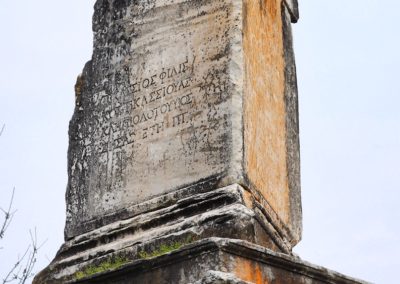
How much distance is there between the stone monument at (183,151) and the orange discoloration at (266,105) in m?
0.01

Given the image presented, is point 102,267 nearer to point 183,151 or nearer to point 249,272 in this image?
point 183,151

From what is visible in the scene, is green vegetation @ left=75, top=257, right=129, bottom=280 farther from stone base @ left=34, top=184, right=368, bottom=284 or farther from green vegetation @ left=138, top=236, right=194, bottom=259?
green vegetation @ left=138, top=236, right=194, bottom=259

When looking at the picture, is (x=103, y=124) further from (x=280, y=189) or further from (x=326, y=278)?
(x=326, y=278)

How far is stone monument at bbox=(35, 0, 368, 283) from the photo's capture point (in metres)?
5.24

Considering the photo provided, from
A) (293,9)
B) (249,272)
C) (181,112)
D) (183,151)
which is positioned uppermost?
(293,9)

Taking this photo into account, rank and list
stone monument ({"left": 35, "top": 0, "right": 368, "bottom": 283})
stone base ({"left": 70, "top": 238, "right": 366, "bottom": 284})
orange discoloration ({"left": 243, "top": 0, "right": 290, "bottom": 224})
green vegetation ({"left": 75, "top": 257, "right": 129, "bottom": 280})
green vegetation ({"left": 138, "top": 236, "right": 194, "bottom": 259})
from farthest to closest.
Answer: orange discoloration ({"left": 243, "top": 0, "right": 290, "bottom": 224}) < green vegetation ({"left": 75, "top": 257, "right": 129, "bottom": 280}) < green vegetation ({"left": 138, "top": 236, "right": 194, "bottom": 259}) < stone monument ({"left": 35, "top": 0, "right": 368, "bottom": 283}) < stone base ({"left": 70, "top": 238, "right": 366, "bottom": 284})

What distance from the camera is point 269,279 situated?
5.04 m

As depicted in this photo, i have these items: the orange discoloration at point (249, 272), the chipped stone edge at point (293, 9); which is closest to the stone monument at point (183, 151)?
the orange discoloration at point (249, 272)

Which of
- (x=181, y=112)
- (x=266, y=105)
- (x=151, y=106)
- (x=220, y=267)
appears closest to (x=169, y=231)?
(x=220, y=267)

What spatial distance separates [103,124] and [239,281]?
2.08 m

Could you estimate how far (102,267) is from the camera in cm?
575

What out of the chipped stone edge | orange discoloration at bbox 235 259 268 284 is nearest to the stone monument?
orange discoloration at bbox 235 259 268 284

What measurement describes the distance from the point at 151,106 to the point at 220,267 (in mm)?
Result: 1650

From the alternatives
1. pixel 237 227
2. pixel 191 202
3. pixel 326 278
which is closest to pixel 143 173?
pixel 191 202
